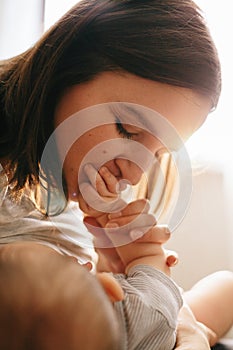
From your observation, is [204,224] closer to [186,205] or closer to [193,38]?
[186,205]

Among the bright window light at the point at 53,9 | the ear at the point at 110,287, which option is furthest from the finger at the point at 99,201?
the bright window light at the point at 53,9

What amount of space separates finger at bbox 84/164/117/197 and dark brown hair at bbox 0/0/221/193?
99 mm

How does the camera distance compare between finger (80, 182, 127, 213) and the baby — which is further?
finger (80, 182, 127, 213)

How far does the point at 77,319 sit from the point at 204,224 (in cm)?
84

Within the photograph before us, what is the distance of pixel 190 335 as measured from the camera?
0.74m

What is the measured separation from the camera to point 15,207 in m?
0.89

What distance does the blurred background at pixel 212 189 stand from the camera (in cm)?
126

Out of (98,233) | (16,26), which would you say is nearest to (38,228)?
(98,233)

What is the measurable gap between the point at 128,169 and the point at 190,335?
244mm

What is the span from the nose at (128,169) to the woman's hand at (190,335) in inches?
8.5

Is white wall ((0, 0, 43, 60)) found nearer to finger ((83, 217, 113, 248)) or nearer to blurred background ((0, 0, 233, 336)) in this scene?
blurred background ((0, 0, 233, 336))

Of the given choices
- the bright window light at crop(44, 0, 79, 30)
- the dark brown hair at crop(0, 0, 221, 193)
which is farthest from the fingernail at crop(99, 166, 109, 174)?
the bright window light at crop(44, 0, 79, 30)

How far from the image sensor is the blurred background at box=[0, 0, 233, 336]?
4.14ft

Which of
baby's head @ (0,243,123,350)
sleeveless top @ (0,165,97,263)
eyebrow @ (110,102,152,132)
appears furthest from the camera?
sleeveless top @ (0,165,97,263)
